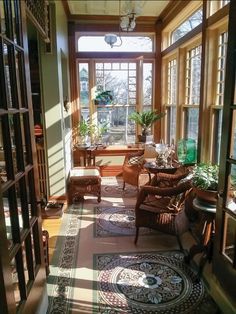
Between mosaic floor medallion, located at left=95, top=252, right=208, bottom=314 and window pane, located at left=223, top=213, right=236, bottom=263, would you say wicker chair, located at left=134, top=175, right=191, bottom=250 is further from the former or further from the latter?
Answer: window pane, located at left=223, top=213, right=236, bottom=263

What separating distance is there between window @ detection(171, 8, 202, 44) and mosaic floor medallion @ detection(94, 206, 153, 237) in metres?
2.76

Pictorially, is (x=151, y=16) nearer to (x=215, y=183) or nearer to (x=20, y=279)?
(x=215, y=183)

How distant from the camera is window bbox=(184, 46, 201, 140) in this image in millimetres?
3788

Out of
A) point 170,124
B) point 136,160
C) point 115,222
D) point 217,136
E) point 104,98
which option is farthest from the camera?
point 104,98

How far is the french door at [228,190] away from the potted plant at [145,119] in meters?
3.44

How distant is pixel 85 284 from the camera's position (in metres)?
2.34

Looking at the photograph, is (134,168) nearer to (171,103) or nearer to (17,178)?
(171,103)

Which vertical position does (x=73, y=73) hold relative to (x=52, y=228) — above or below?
above

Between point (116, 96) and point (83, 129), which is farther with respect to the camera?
point (116, 96)

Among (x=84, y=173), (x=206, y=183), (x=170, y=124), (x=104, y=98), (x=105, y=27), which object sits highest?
(x=105, y=27)

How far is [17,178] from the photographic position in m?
1.48

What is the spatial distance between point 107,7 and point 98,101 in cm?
170

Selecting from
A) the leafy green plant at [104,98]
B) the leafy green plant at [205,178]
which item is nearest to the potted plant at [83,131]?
the leafy green plant at [104,98]

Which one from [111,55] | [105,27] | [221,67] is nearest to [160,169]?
[221,67]
